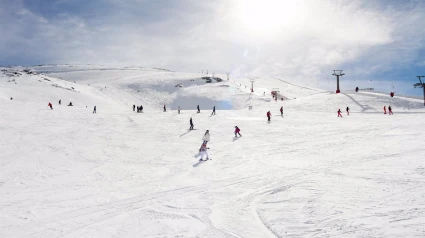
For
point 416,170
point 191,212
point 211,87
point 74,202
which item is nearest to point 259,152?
point 416,170

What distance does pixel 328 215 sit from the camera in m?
7.99

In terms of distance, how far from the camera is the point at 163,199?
10422 mm

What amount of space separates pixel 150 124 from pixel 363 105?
32187mm

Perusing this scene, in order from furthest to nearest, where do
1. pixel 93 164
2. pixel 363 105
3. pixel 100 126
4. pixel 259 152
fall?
pixel 363 105, pixel 100 126, pixel 259 152, pixel 93 164

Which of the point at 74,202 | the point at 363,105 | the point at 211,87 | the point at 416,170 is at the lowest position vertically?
the point at 74,202

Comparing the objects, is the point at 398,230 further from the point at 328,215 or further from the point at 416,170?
the point at 416,170

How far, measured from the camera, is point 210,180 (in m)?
12.7

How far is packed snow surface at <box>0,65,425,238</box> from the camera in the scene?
7934 mm

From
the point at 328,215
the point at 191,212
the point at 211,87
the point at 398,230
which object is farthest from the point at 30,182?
the point at 211,87

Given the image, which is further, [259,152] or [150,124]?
[150,124]

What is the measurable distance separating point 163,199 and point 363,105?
140ft

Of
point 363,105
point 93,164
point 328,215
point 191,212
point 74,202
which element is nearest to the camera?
point 328,215

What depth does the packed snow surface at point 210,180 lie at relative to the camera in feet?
26.0

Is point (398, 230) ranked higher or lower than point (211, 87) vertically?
lower
